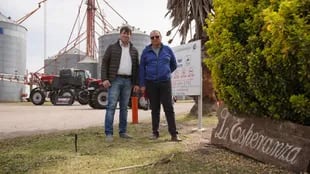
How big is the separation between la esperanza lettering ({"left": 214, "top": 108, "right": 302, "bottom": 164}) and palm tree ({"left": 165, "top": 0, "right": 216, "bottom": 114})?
546 cm

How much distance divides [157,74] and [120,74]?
561mm

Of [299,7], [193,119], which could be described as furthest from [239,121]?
[193,119]

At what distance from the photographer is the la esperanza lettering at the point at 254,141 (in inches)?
189

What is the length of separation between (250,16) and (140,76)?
2297mm

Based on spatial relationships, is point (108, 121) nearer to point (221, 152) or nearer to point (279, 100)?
point (221, 152)

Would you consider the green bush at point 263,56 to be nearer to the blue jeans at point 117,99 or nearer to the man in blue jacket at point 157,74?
the man in blue jacket at point 157,74

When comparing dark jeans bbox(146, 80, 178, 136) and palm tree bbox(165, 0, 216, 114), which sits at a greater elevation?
palm tree bbox(165, 0, 216, 114)

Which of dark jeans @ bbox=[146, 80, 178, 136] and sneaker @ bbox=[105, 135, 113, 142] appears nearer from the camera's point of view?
sneaker @ bbox=[105, 135, 113, 142]

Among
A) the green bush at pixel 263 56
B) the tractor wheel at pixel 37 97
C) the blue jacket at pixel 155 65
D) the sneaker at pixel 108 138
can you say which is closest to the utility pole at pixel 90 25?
the tractor wheel at pixel 37 97

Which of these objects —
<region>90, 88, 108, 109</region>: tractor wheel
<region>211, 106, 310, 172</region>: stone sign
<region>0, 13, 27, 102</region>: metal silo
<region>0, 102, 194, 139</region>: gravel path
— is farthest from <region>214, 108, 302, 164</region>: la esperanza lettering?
<region>0, 13, 27, 102</region>: metal silo

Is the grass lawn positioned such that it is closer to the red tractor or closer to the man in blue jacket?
the man in blue jacket

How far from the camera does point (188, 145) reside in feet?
21.0

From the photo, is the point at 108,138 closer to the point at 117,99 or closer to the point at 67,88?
the point at 117,99

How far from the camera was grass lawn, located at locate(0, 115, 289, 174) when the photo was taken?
4812 mm
